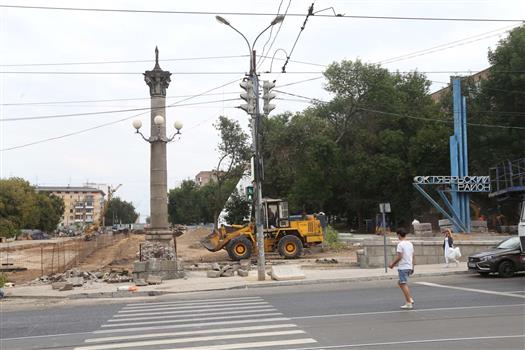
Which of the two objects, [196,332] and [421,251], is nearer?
[196,332]

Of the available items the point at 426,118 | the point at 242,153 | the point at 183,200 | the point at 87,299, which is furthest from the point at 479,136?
the point at 183,200

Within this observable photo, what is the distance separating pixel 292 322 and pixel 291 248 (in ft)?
62.7

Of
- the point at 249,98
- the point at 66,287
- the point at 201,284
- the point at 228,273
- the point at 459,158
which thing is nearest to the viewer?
the point at 66,287

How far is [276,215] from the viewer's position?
30.2 meters

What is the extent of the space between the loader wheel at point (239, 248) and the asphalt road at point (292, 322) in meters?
12.8

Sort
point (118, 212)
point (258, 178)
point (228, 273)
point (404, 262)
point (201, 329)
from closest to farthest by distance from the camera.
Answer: point (201, 329), point (404, 262), point (258, 178), point (228, 273), point (118, 212)

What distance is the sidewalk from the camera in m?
17.5

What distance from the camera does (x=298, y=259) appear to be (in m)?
29.0

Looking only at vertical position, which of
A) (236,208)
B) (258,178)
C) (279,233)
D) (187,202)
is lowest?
(279,233)

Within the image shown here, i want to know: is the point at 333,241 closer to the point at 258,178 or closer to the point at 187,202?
the point at 258,178

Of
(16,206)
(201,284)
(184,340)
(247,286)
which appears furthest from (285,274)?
(16,206)

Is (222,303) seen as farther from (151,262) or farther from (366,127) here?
(366,127)

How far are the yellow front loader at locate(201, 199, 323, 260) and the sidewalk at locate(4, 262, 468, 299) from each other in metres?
7.90

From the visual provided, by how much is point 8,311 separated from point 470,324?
11509 millimetres
